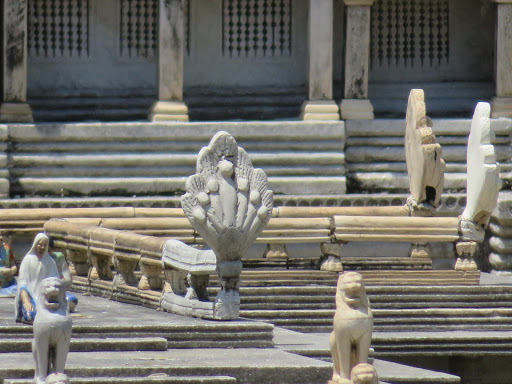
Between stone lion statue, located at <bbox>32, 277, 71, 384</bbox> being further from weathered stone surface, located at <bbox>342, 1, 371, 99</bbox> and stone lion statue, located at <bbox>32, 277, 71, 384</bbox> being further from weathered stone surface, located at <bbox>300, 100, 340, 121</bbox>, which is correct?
weathered stone surface, located at <bbox>342, 1, 371, 99</bbox>

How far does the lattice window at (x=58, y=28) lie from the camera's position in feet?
83.4

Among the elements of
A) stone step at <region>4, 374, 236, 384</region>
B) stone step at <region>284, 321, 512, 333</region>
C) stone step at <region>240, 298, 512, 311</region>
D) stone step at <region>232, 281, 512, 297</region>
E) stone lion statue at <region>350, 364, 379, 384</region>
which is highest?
stone lion statue at <region>350, 364, 379, 384</region>

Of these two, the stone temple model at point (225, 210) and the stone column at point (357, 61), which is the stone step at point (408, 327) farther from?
the stone column at point (357, 61)

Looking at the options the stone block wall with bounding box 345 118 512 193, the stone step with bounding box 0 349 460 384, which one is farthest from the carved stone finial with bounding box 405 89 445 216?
the stone step with bounding box 0 349 460 384

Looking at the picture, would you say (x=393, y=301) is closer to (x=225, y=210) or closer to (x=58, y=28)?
(x=225, y=210)

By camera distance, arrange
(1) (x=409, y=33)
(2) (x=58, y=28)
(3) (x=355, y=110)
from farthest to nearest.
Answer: (1) (x=409, y=33)
(2) (x=58, y=28)
(3) (x=355, y=110)

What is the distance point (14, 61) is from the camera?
24.0 metres

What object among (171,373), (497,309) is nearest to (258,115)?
(497,309)

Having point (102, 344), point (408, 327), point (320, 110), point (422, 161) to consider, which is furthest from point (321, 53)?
point (102, 344)

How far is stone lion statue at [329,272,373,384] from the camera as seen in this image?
48.6ft

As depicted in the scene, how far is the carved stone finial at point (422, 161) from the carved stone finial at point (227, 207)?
437 cm

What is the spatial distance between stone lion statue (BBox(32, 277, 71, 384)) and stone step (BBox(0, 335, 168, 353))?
1787 mm

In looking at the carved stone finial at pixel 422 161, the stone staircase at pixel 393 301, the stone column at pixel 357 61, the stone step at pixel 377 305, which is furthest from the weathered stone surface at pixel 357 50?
the stone step at pixel 377 305

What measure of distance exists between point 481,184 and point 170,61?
5721mm
